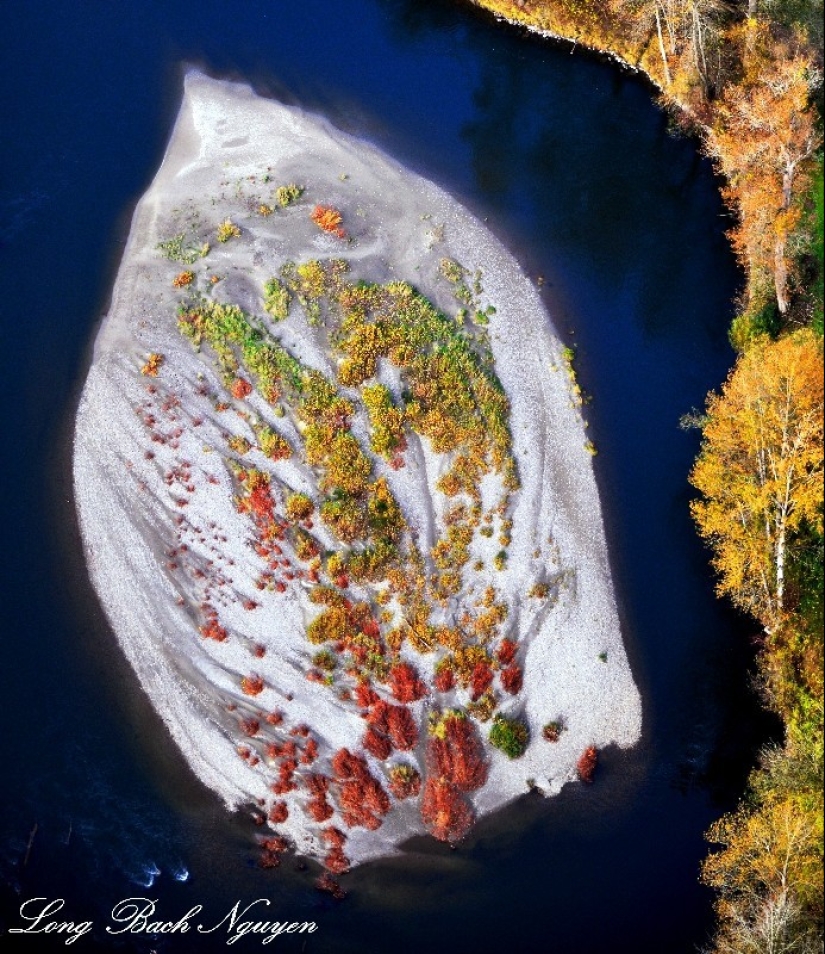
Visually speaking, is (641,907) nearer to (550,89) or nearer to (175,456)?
(175,456)

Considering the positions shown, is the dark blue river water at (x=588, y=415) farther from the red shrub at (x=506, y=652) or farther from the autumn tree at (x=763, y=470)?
the red shrub at (x=506, y=652)

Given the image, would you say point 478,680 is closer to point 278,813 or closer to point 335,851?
point 335,851

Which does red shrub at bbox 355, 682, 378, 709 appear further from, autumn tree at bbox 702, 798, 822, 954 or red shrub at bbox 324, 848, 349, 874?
autumn tree at bbox 702, 798, 822, 954

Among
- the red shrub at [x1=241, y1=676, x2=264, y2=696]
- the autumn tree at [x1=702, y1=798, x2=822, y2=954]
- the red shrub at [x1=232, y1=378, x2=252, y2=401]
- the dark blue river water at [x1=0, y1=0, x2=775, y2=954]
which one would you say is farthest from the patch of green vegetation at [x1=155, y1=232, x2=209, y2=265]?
the autumn tree at [x1=702, y1=798, x2=822, y2=954]

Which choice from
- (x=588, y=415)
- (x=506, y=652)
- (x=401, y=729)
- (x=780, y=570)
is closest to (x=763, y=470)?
(x=780, y=570)

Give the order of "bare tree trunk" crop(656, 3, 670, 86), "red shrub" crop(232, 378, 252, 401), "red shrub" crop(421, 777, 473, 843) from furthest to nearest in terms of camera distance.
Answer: "bare tree trunk" crop(656, 3, 670, 86) < "red shrub" crop(232, 378, 252, 401) < "red shrub" crop(421, 777, 473, 843)

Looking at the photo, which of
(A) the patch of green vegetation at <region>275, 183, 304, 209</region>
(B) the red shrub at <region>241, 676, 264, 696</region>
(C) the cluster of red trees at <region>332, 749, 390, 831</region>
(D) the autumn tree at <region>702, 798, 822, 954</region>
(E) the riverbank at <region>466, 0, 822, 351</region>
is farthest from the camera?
(A) the patch of green vegetation at <region>275, 183, 304, 209</region>

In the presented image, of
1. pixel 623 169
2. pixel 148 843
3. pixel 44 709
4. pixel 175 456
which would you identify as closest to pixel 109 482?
pixel 175 456
